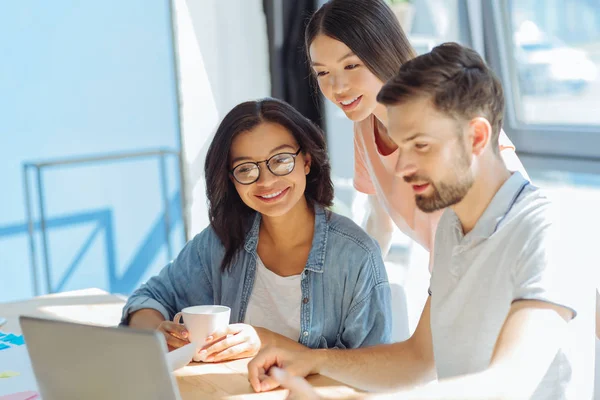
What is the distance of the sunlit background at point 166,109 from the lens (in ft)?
11.9

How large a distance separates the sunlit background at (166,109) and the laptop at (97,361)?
230 cm

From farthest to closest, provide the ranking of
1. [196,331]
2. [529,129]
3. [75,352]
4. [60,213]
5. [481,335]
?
[60,213] → [529,129] → [196,331] → [481,335] → [75,352]

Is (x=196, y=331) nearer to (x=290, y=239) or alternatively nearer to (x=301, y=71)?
(x=290, y=239)

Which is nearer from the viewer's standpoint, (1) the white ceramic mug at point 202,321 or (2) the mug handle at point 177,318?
(1) the white ceramic mug at point 202,321

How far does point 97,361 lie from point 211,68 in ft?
11.5

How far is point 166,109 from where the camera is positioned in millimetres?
4441

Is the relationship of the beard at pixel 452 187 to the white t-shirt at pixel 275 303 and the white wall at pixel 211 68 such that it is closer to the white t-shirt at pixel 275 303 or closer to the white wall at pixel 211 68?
Answer: the white t-shirt at pixel 275 303

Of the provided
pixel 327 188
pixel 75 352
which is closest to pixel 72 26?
pixel 327 188

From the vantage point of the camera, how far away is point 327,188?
6.41ft

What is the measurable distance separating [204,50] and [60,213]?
4.08 feet

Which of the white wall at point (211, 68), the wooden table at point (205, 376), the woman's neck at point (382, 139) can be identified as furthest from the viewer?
the white wall at point (211, 68)

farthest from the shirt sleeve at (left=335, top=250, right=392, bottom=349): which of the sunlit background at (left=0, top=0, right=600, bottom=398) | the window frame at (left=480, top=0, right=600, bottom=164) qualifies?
the window frame at (left=480, top=0, right=600, bottom=164)

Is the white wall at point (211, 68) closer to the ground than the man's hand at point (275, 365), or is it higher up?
higher up

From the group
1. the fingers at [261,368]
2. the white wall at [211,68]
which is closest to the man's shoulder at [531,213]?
the fingers at [261,368]
